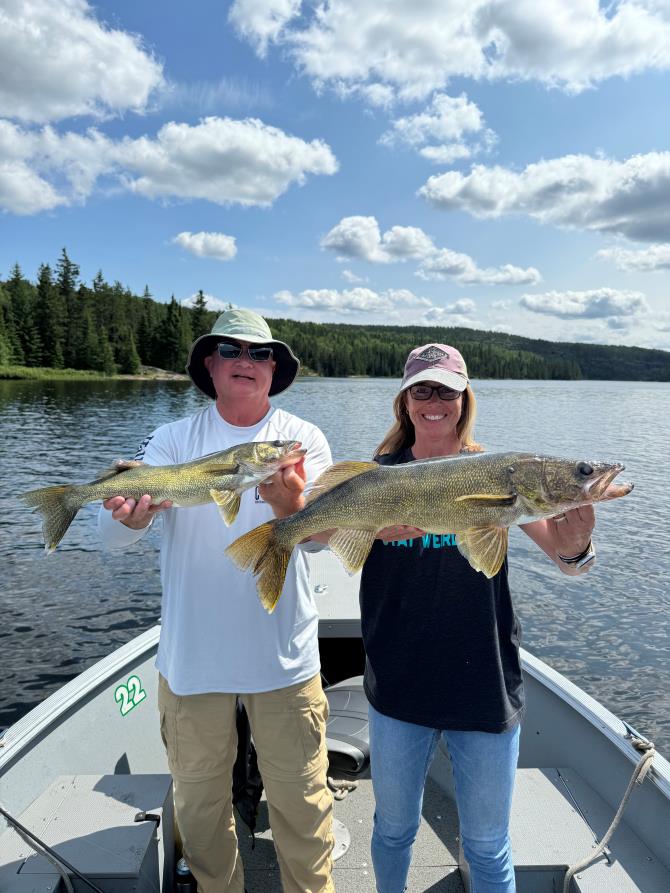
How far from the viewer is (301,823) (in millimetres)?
3223

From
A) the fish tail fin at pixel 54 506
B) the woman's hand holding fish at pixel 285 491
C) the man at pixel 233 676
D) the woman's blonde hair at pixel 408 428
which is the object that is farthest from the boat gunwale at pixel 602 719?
the fish tail fin at pixel 54 506

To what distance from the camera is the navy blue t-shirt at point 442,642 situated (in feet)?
9.05

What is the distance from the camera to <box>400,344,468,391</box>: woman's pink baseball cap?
118 inches

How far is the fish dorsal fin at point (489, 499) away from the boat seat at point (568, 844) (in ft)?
7.07

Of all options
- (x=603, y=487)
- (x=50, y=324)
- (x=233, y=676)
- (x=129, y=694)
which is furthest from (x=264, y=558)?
(x=50, y=324)

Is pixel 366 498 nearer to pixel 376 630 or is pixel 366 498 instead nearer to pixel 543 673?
pixel 376 630

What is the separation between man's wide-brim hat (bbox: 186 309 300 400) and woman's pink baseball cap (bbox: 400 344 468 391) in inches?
33.8

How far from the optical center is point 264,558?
2.96 meters

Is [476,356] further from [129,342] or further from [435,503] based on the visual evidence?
[435,503]

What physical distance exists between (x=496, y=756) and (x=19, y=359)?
319 ft

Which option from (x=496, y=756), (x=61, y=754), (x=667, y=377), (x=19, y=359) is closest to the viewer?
(x=496, y=756)

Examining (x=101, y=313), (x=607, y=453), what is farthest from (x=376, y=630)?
(x=101, y=313)

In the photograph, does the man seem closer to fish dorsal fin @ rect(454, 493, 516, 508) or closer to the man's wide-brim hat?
the man's wide-brim hat

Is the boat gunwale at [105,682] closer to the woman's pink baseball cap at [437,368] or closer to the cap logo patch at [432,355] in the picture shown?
the woman's pink baseball cap at [437,368]
